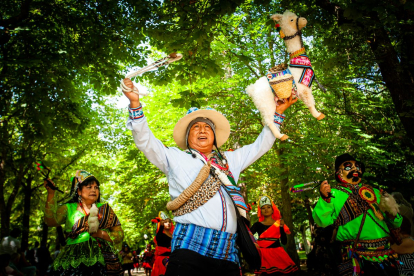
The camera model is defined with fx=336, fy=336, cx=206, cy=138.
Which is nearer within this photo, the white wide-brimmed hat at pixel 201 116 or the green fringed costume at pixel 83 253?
the white wide-brimmed hat at pixel 201 116

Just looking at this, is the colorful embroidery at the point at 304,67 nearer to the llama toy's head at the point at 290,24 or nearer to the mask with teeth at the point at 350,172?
the llama toy's head at the point at 290,24

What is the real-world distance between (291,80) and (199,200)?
144 cm

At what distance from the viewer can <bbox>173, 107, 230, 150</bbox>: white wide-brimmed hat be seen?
11.0ft

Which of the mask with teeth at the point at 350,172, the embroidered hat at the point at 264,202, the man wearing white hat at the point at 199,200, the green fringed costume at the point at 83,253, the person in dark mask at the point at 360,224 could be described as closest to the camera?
the man wearing white hat at the point at 199,200

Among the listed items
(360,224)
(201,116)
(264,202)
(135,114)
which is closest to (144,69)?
(135,114)

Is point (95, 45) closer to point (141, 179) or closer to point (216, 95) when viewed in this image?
point (216, 95)

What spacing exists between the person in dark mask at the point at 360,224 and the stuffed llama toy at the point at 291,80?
1.26 m

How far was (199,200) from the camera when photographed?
2.73 meters

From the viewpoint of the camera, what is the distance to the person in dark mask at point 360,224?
4035mm

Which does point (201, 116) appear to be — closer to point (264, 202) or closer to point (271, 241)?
point (271, 241)

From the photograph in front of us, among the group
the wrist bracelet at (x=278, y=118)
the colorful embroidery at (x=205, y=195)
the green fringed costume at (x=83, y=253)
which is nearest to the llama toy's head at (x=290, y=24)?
the wrist bracelet at (x=278, y=118)

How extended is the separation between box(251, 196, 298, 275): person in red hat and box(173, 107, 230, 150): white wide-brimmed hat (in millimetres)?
4839

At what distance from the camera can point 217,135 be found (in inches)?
145

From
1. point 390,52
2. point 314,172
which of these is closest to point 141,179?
point 314,172
